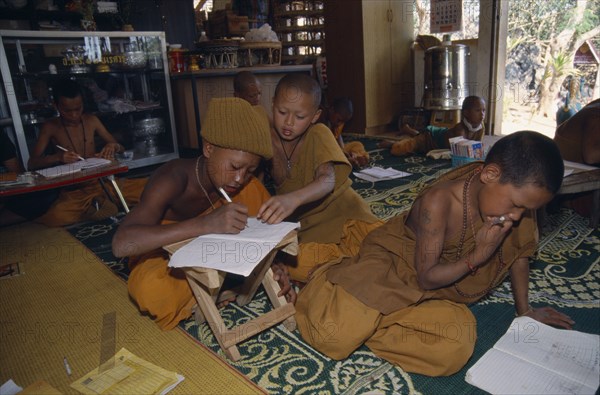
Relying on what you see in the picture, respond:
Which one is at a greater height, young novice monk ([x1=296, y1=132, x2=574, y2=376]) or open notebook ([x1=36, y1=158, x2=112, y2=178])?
open notebook ([x1=36, y1=158, x2=112, y2=178])

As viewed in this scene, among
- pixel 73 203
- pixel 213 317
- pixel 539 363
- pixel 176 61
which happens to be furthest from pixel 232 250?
pixel 176 61

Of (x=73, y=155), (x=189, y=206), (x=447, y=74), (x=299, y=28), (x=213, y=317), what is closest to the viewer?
(x=213, y=317)

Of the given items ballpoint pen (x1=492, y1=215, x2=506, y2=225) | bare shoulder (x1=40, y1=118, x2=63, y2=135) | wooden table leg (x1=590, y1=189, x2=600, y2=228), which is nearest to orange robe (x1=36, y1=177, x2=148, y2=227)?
bare shoulder (x1=40, y1=118, x2=63, y2=135)

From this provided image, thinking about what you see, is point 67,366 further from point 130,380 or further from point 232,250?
point 232,250

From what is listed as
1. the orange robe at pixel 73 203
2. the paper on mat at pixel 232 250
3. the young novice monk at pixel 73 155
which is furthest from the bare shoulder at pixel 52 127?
the paper on mat at pixel 232 250

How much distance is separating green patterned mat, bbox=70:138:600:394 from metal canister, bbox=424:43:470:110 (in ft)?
9.59

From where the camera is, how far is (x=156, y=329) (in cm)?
199

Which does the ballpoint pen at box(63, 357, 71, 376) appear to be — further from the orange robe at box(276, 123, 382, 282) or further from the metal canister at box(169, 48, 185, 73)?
the metal canister at box(169, 48, 185, 73)

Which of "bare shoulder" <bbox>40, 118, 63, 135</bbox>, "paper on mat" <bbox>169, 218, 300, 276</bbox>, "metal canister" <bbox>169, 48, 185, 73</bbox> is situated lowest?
"paper on mat" <bbox>169, 218, 300, 276</bbox>

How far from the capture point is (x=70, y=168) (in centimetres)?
279

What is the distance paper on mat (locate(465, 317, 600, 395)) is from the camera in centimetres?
146

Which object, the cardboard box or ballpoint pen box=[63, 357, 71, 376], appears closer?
ballpoint pen box=[63, 357, 71, 376]

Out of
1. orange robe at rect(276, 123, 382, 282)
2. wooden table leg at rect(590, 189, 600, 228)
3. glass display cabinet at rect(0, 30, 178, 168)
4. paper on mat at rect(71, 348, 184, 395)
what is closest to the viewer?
paper on mat at rect(71, 348, 184, 395)

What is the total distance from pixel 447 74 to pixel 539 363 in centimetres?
476
